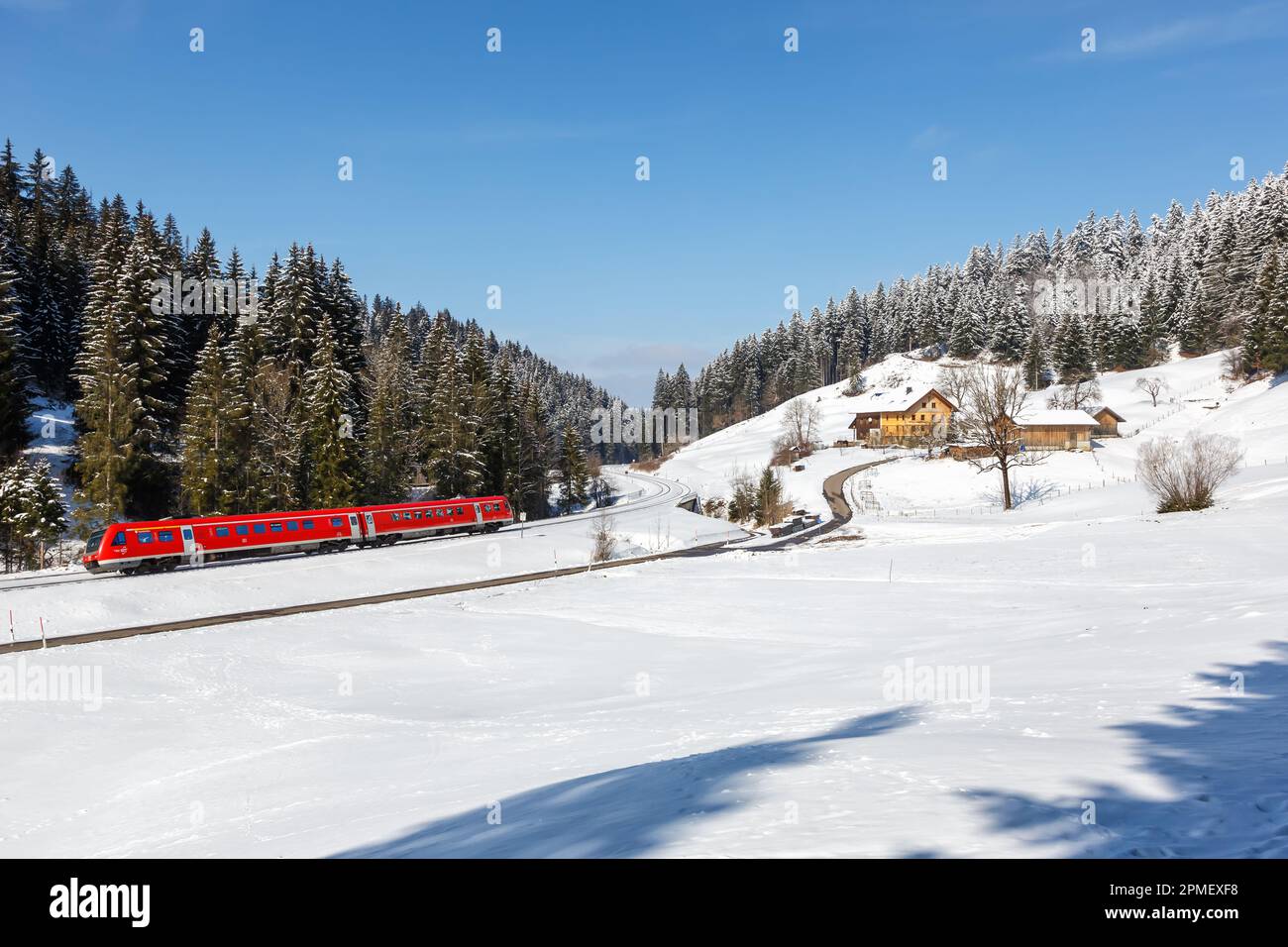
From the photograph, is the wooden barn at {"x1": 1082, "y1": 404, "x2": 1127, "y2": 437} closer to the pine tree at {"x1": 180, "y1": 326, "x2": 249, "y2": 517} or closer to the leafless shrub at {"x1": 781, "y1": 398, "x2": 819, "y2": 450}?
the leafless shrub at {"x1": 781, "y1": 398, "x2": 819, "y2": 450}

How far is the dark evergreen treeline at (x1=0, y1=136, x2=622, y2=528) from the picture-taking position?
4600 cm

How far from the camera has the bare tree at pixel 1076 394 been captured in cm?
10150

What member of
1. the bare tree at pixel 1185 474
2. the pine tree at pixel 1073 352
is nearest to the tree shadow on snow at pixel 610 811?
the bare tree at pixel 1185 474

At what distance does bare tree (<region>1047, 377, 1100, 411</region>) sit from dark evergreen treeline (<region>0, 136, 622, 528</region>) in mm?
69101

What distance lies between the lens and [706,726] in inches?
562

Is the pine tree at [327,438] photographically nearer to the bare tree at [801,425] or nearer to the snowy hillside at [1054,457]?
the snowy hillside at [1054,457]

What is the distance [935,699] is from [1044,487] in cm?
6461

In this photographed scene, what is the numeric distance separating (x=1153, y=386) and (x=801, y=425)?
149 ft

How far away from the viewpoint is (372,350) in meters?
84.1

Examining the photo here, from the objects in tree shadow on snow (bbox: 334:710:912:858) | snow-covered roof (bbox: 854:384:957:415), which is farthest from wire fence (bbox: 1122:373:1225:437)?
tree shadow on snow (bbox: 334:710:912:858)

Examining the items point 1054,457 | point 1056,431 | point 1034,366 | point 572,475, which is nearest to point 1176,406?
point 1056,431

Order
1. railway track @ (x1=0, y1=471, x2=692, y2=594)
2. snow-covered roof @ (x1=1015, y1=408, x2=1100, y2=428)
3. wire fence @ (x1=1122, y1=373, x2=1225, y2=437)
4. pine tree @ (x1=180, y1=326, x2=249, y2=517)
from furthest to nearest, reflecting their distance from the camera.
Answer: wire fence @ (x1=1122, y1=373, x2=1225, y2=437) < snow-covered roof @ (x1=1015, y1=408, x2=1100, y2=428) < pine tree @ (x1=180, y1=326, x2=249, y2=517) < railway track @ (x1=0, y1=471, x2=692, y2=594)

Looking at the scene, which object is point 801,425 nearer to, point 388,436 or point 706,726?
point 388,436
